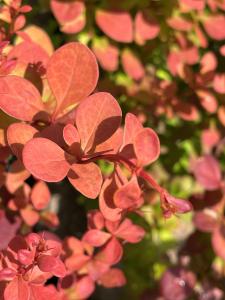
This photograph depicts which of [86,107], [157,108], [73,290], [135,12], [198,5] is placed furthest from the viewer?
[135,12]

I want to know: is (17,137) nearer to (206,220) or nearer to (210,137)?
(206,220)

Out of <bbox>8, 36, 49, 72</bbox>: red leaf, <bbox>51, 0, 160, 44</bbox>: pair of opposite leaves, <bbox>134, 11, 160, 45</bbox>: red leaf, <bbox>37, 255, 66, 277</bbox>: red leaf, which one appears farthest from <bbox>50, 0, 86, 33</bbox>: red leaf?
<bbox>37, 255, 66, 277</bbox>: red leaf

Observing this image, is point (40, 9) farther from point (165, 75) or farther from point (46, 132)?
point (46, 132)

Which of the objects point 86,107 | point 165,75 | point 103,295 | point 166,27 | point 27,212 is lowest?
point 103,295

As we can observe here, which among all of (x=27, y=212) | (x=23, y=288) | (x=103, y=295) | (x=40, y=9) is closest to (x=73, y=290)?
(x=27, y=212)

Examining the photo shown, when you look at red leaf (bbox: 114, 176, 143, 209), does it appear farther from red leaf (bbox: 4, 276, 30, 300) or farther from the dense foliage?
red leaf (bbox: 4, 276, 30, 300)

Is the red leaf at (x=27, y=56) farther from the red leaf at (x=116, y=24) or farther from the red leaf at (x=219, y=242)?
the red leaf at (x=219, y=242)

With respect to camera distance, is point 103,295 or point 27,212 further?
point 103,295
